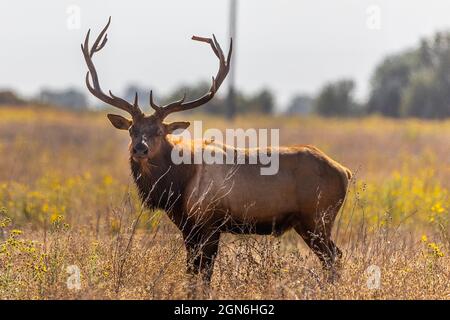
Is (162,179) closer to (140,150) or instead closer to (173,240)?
(140,150)

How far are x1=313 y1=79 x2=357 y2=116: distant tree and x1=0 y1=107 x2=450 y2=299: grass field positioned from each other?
3043cm

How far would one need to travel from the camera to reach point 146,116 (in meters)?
8.59

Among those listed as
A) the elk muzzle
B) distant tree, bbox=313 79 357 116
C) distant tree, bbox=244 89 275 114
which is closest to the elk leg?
the elk muzzle

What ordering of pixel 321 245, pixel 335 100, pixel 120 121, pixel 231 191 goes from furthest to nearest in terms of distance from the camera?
1. pixel 335 100
2. pixel 120 121
3. pixel 321 245
4. pixel 231 191

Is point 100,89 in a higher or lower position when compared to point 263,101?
higher

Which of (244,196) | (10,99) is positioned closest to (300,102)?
(10,99)

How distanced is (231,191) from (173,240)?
95cm

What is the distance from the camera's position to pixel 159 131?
8531 mm

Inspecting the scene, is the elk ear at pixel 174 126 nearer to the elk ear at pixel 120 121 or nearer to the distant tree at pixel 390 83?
the elk ear at pixel 120 121

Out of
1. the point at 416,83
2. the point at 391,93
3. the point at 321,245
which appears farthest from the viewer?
→ the point at 391,93

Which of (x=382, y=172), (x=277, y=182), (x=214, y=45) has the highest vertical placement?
(x=214, y=45)
